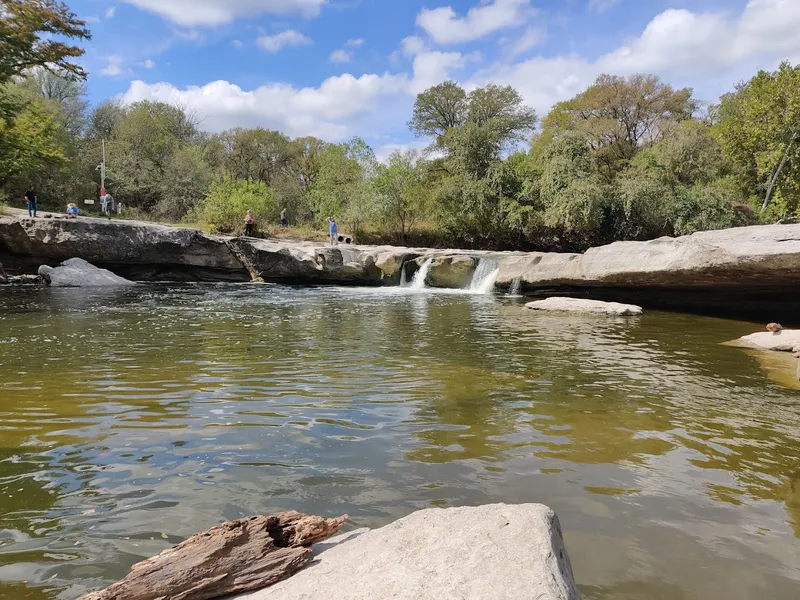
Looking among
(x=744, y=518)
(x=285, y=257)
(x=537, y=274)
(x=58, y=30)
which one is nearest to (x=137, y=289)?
(x=285, y=257)

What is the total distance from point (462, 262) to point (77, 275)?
15890 mm

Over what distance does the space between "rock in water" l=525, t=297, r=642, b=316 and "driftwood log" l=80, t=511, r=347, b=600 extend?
43.7ft

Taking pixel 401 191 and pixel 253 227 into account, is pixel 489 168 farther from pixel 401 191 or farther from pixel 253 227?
pixel 253 227

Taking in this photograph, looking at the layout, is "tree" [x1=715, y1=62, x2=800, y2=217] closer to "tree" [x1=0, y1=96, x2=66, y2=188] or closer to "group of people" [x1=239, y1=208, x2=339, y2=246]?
"group of people" [x1=239, y1=208, x2=339, y2=246]

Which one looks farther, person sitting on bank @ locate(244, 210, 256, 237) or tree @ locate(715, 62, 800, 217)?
person sitting on bank @ locate(244, 210, 256, 237)

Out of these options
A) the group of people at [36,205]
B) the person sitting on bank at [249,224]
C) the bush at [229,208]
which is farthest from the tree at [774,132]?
the group of people at [36,205]

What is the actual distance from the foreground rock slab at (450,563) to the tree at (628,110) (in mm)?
34815

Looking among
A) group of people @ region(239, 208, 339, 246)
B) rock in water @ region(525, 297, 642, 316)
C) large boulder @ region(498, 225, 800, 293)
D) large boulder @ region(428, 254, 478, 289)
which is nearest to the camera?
large boulder @ region(498, 225, 800, 293)

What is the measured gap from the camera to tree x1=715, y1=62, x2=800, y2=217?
885 inches

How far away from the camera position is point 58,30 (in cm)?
2188

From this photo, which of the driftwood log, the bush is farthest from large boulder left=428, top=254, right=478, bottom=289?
the driftwood log

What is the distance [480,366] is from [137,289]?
16619 millimetres

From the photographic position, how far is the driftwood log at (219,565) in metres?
2.09

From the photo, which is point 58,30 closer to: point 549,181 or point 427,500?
point 549,181
